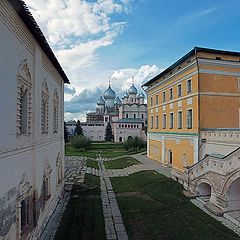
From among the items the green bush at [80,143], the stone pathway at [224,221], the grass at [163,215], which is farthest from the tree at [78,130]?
the stone pathway at [224,221]

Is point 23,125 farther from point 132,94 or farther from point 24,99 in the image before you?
point 132,94

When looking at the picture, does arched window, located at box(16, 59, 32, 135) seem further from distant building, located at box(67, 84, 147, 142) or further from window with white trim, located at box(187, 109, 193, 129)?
distant building, located at box(67, 84, 147, 142)

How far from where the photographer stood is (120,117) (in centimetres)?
7175

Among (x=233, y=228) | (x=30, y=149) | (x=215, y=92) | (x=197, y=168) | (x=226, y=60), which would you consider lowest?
(x=233, y=228)

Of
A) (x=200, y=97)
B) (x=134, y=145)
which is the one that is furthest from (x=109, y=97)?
(x=200, y=97)

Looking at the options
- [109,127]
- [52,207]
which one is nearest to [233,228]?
[52,207]

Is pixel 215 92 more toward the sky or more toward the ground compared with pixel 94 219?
more toward the sky

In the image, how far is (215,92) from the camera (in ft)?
64.5

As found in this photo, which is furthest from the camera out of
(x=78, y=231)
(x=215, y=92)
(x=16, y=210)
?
(x=215, y=92)

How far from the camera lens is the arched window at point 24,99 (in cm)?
759

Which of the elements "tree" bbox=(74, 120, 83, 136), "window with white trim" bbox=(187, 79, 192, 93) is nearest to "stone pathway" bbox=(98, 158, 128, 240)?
"window with white trim" bbox=(187, 79, 192, 93)

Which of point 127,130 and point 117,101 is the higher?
point 117,101

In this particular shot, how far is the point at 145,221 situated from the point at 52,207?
413cm

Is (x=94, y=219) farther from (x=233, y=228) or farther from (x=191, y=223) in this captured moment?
(x=233, y=228)
